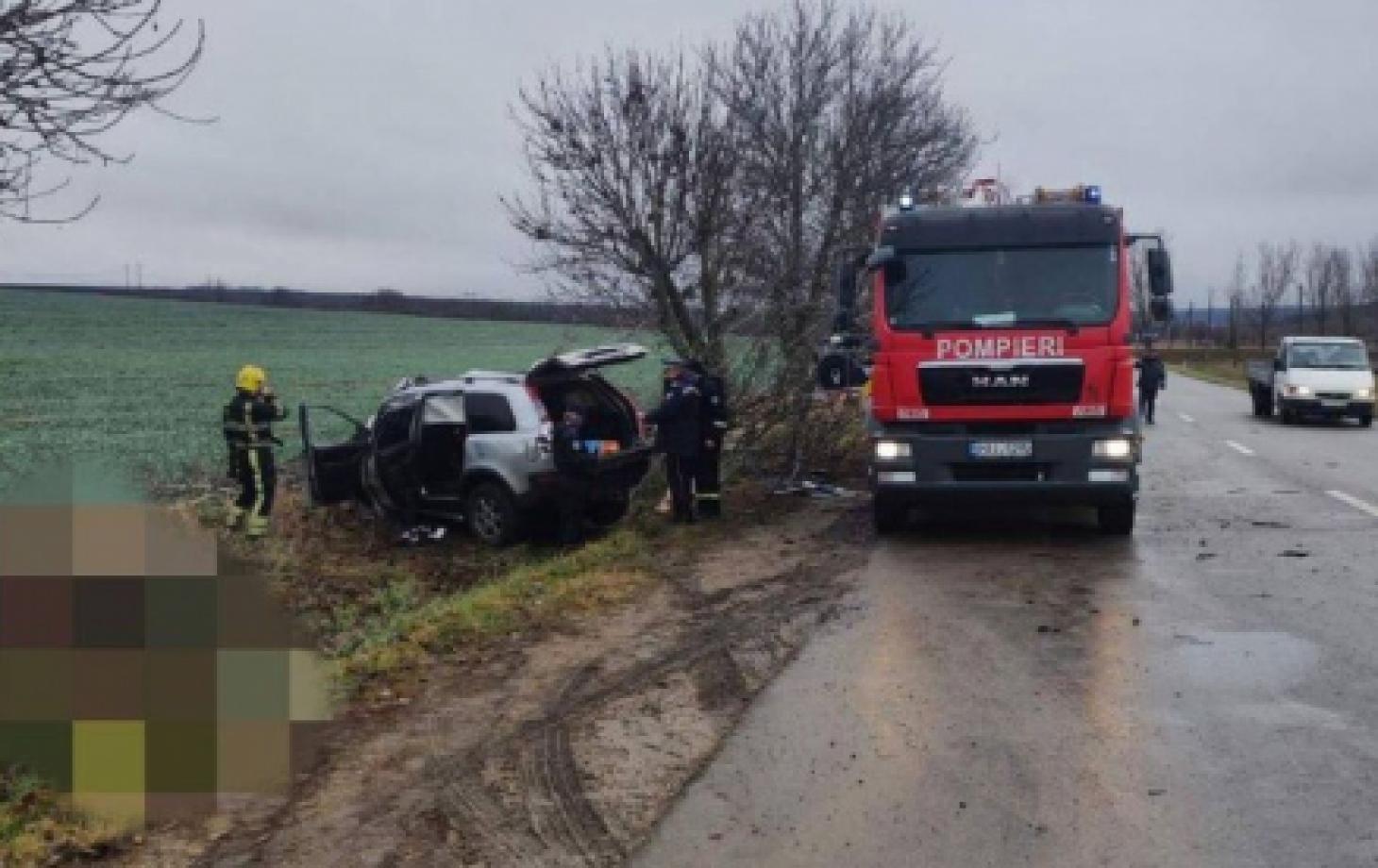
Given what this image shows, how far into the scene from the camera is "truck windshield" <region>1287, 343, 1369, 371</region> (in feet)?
85.6

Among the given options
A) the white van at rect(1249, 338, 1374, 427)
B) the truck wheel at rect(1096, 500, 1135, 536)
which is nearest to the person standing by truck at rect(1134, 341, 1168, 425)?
the white van at rect(1249, 338, 1374, 427)

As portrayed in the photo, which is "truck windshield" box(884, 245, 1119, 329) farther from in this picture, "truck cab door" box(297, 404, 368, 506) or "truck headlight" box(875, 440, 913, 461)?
"truck cab door" box(297, 404, 368, 506)

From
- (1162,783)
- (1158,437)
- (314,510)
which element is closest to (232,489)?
(314,510)

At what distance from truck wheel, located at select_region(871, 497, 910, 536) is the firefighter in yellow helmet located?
699 centimetres

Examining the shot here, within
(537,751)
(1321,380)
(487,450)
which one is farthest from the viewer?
(1321,380)

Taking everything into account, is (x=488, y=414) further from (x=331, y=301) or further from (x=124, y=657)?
(x=331, y=301)

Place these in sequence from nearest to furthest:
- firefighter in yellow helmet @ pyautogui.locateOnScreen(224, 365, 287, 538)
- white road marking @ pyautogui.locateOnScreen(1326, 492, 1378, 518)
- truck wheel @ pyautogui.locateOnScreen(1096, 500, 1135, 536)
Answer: truck wheel @ pyautogui.locateOnScreen(1096, 500, 1135, 536)
white road marking @ pyautogui.locateOnScreen(1326, 492, 1378, 518)
firefighter in yellow helmet @ pyautogui.locateOnScreen(224, 365, 287, 538)

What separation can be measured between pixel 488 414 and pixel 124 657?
799cm

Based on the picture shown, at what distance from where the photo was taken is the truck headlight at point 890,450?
1074 centimetres

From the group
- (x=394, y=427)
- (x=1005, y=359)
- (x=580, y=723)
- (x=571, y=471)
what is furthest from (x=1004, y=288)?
(x=394, y=427)

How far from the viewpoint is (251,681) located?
4.56 m

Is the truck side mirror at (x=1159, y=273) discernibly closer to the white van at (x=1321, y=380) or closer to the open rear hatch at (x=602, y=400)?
the open rear hatch at (x=602, y=400)

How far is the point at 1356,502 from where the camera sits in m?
13.3

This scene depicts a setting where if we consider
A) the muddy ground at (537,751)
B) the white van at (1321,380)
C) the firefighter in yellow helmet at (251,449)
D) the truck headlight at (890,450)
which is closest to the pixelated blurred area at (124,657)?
the muddy ground at (537,751)
